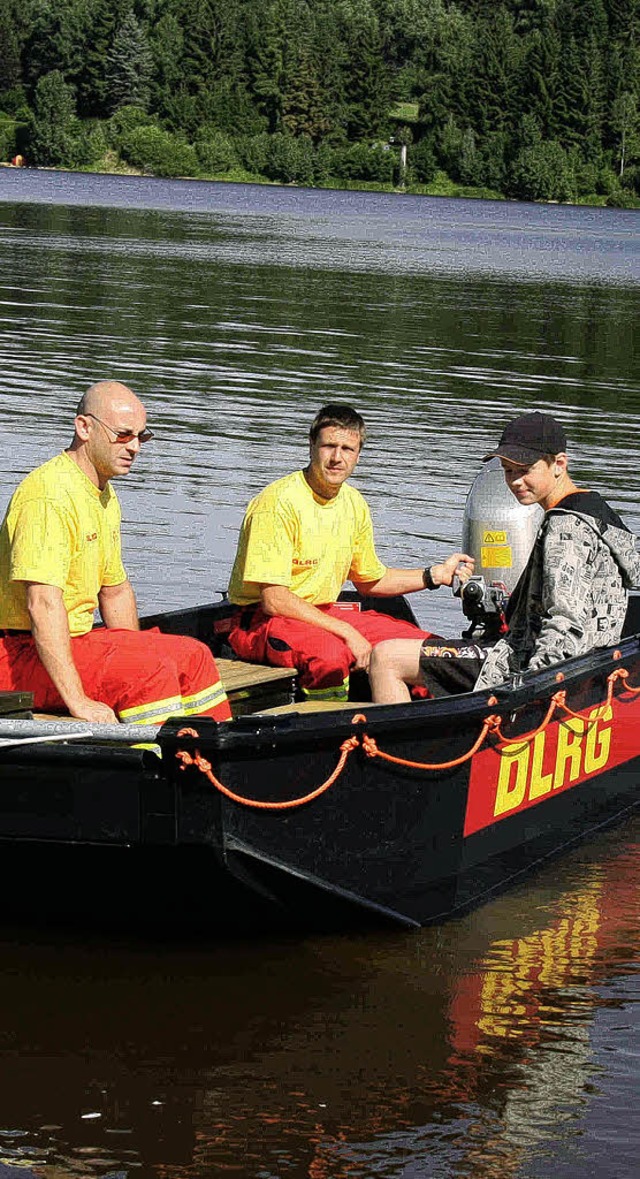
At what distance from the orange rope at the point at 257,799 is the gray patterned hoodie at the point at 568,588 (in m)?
1.05

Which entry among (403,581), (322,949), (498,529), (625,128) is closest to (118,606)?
(322,949)

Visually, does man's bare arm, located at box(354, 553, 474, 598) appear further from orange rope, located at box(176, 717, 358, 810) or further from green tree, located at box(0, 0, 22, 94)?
green tree, located at box(0, 0, 22, 94)

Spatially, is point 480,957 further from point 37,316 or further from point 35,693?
point 37,316

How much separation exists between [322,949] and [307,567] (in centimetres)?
169

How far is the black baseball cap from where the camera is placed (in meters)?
6.40

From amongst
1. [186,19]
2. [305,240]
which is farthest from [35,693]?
Answer: [186,19]

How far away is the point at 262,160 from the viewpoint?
132750 mm

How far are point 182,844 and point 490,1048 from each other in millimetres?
1021

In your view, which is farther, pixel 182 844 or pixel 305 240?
pixel 305 240

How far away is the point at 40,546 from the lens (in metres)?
5.74

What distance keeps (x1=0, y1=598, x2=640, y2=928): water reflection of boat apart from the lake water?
0.18 m

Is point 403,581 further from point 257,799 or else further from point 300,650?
point 257,799

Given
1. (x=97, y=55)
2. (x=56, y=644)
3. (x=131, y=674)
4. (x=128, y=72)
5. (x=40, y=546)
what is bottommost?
(x=131, y=674)

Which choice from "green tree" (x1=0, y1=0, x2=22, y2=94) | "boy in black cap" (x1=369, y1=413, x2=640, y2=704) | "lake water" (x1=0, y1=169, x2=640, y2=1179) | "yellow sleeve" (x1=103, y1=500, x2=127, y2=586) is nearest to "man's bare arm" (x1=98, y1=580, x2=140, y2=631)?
"yellow sleeve" (x1=103, y1=500, x2=127, y2=586)
